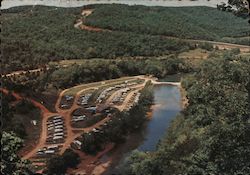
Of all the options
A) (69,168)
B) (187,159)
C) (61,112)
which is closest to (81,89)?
(61,112)

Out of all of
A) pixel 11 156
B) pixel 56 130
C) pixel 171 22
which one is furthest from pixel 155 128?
pixel 171 22

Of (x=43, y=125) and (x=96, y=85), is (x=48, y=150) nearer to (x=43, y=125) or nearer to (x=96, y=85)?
(x=43, y=125)

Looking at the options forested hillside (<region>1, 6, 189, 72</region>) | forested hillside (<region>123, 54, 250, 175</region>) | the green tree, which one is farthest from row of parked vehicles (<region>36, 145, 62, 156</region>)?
the green tree

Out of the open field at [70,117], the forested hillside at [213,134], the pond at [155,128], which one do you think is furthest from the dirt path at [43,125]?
the forested hillside at [213,134]

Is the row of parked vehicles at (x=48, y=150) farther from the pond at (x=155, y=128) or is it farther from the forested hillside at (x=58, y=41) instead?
the forested hillside at (x=58, y=41)

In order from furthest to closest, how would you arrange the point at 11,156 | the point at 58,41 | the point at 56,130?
the point at 58,41 → the point at 56,130 → the point at 11,156

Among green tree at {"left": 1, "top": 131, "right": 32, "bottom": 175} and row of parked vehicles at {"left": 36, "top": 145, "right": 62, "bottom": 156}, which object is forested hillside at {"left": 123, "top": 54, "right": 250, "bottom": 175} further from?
green tree at {"left": 1, "top": 131, "right": 32, "bottom": 175}

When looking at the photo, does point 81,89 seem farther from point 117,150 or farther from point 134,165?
point 134,165
